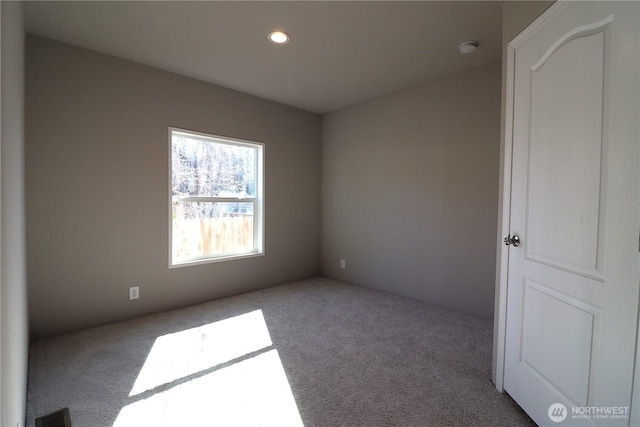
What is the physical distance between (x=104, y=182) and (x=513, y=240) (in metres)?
3.29

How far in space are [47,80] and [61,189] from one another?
2.94ft

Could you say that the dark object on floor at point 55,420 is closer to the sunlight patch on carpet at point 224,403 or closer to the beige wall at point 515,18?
the sunlight patch on carpet at point 224,403

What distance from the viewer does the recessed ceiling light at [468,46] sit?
8.23 ft

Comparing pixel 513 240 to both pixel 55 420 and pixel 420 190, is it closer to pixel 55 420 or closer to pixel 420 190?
pixel 420 190

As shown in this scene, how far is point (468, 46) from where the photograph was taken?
2545 mm

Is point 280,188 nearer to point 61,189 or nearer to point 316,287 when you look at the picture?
point 316,287

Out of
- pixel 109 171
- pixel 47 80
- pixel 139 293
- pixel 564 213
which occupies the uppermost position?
pixel 47 80

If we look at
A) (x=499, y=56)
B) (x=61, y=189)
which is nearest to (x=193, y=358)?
(x=61, y=189)

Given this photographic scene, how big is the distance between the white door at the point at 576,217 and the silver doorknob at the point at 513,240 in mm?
25

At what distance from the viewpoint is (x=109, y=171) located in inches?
109

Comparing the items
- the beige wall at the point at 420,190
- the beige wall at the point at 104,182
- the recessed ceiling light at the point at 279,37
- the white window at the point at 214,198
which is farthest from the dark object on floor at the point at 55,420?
the beige wall at the point at 420,190
